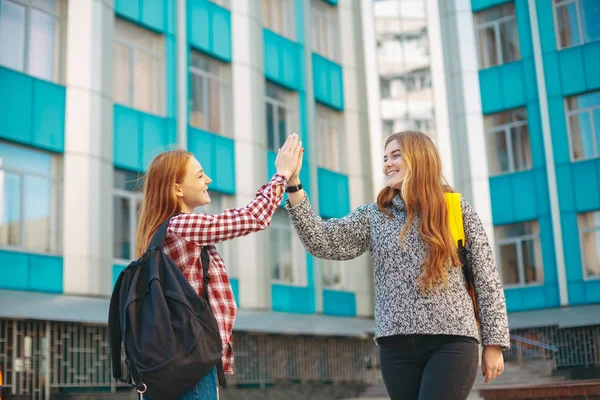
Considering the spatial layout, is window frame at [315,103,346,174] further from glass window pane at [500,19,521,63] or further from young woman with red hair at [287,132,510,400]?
young woman with red hair at [287,132,510,400]

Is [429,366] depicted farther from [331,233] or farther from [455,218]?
[331,233]

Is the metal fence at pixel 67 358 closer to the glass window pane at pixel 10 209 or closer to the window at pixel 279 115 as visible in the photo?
the glass window pane at pixel 10 209

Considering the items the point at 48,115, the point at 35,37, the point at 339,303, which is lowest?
the point at 339,303

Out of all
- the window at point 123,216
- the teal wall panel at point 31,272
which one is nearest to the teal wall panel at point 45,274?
the teal wall panel at point 31,272

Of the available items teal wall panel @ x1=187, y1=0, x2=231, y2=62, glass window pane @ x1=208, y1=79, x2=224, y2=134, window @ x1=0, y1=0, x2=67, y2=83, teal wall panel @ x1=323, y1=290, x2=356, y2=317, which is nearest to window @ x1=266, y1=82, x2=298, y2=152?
glass window pane @ x1=208, y1=79, x2=224, y2=134

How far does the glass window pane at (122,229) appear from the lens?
18484 millimetres

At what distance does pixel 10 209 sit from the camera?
53.7 ft

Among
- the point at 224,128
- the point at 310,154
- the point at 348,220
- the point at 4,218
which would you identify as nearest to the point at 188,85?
the point at 224,128

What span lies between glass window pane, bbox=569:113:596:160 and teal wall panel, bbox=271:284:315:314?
8.81 meters

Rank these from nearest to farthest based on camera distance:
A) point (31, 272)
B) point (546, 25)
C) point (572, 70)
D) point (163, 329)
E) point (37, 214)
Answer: point (163, 329) < point (31, 272) < point (37, 214) < point (572, 70) < point (546, 25)

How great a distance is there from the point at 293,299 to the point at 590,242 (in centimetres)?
867

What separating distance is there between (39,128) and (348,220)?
13.8 meters

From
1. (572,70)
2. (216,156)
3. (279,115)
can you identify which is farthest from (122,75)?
(572,70)

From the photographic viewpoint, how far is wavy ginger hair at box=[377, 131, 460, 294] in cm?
403
